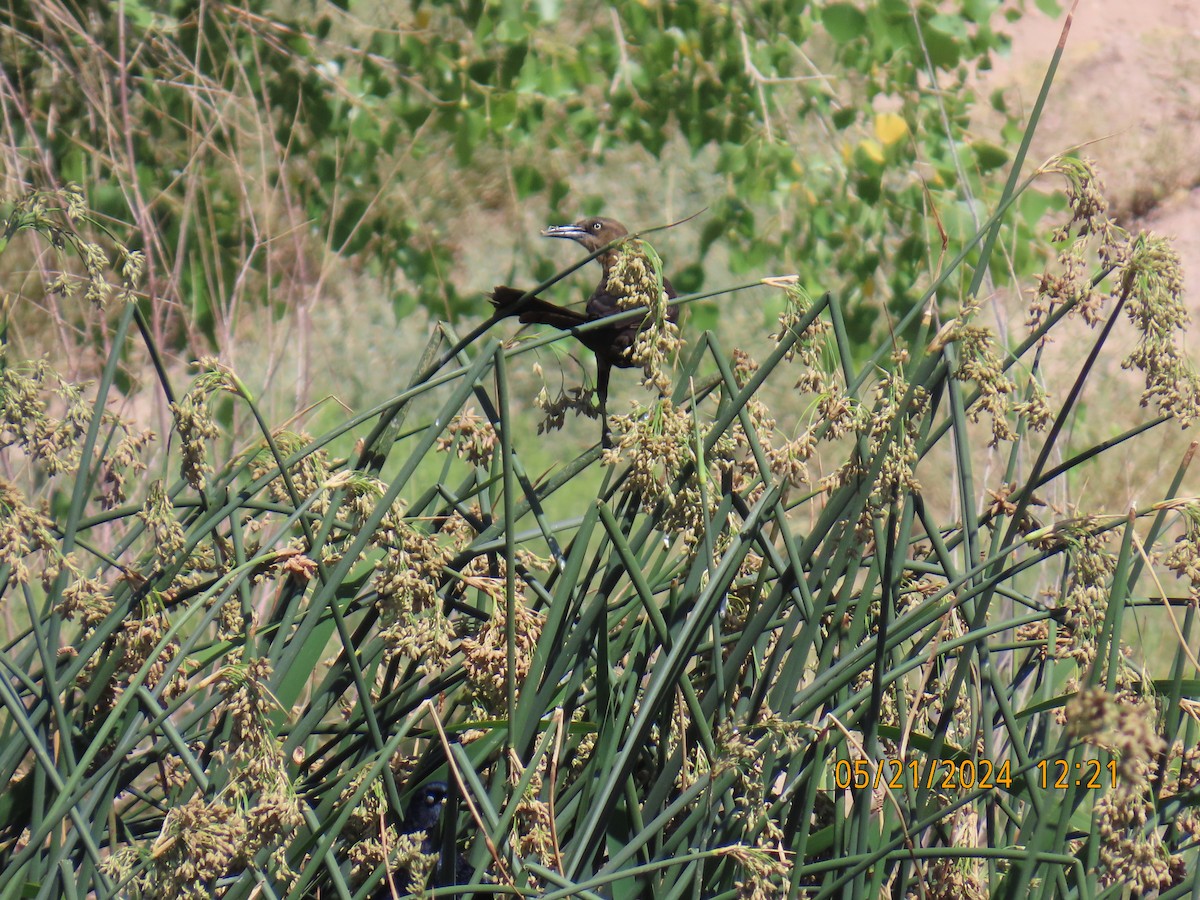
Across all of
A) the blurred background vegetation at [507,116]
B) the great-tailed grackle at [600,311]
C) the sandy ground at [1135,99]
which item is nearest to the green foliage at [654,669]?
the great-tailed grackle at [600,311]

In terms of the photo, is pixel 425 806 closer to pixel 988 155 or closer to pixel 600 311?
pixel 600 311

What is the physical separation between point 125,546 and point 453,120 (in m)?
2.73

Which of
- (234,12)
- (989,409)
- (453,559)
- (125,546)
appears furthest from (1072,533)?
(234,12)

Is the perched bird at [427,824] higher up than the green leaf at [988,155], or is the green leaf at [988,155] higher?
the green leaf at [988,155]

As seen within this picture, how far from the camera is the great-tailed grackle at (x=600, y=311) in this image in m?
1.38

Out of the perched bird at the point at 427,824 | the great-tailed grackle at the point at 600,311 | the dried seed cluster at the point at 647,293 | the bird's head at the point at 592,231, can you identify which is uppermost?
the dried seed cluster at the point at 647,293

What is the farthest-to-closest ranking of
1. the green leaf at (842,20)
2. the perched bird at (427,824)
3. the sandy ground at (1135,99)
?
the sandy ground at (1135,99) < the green leaf at (842,20) < the perched bird at (427,824)

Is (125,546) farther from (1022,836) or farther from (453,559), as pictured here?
(1022,836)

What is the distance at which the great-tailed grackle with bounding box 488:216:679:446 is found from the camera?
138 centimetres

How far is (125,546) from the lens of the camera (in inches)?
55.3

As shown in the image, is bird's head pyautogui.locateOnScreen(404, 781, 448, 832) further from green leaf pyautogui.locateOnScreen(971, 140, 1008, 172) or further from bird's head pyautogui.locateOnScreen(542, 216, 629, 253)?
green leaf pyautogui.locateOnScreen(971, 140, 1008, 172)

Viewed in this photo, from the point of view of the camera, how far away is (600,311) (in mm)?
2514
